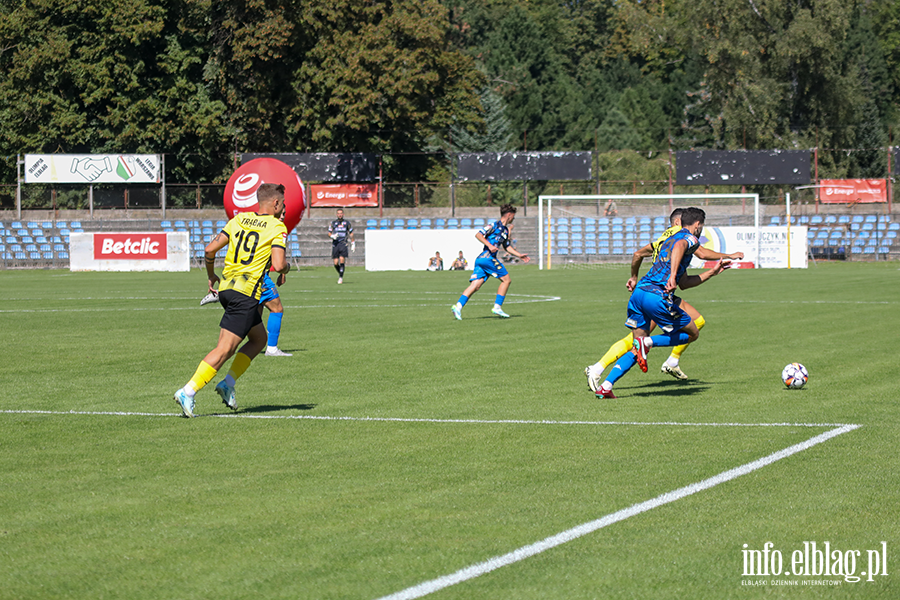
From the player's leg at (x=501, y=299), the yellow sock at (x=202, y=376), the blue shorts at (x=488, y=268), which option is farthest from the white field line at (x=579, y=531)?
the blue shorts at (x=488, y=268)

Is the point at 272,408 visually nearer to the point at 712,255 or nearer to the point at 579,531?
the point at 712,255

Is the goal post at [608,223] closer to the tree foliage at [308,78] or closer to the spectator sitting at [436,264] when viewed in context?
the spectator sitting at [436,264]

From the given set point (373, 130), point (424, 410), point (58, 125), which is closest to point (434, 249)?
point (373, 130)

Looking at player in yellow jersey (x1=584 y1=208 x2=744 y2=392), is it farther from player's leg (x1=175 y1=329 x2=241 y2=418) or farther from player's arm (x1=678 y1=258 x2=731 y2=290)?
player's leg (x1=175 y1=329 x2=241 y2=418)

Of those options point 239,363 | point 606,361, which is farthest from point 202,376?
point 606,361

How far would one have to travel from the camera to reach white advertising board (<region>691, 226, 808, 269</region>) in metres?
46.8

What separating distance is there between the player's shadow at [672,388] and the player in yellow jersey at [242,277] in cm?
396

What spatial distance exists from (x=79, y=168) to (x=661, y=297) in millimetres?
49677

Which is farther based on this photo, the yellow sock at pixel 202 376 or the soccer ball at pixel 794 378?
the soccer ball at pixel 794 378

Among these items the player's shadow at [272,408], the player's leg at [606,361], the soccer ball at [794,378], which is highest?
the player's leg at [606,361]

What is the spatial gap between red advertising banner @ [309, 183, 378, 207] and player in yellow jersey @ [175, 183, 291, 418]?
156 ft

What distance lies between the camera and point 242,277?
31.4ft

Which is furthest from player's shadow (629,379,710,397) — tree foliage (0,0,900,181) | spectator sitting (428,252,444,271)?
tree foliage (0,0,900,181)

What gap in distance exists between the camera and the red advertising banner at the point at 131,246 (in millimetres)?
45250
